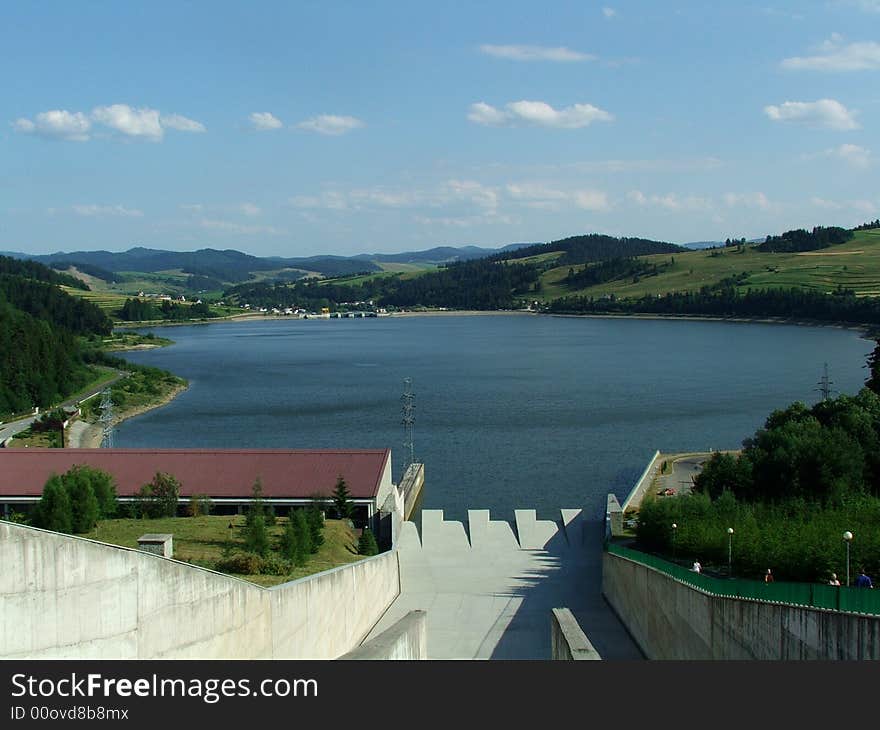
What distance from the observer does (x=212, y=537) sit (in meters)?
16.7

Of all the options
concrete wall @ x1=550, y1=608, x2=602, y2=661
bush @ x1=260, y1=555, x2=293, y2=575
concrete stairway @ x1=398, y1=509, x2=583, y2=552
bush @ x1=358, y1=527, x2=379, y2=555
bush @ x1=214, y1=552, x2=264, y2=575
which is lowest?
concrete stairway @ x1=398, y1=509, x2=583, y2=552

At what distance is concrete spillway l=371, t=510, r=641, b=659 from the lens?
1403 cm

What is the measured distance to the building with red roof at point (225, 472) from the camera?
20688 millimetres

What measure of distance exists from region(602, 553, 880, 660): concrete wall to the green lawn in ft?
15.4

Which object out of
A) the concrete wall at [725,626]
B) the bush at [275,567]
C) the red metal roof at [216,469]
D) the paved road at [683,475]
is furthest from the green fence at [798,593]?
the paved road at [683,475]

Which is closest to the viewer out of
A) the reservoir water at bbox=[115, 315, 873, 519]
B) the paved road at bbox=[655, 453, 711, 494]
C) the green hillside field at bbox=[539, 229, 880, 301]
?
the paved road at bbox=[655, 453, 711, 494]

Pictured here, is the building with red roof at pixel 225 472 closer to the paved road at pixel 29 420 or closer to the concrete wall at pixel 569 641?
the concrete wall at pixel 569 641

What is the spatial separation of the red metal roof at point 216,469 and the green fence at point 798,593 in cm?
1092

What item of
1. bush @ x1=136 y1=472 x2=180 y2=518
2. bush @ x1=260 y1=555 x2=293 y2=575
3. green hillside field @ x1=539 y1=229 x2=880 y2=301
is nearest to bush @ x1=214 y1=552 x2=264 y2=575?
bush @ x1=260 y1=555 x2=293 y2=575

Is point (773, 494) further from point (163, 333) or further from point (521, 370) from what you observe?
point (163, 333)

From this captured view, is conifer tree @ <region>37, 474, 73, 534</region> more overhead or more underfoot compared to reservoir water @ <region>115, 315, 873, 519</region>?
more overhead

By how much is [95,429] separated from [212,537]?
2531 centimetres

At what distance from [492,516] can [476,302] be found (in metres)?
140

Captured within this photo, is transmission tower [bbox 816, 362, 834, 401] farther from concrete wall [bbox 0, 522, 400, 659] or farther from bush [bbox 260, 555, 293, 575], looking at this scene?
concrete wall [bbox 0, 522, 400, 659]
